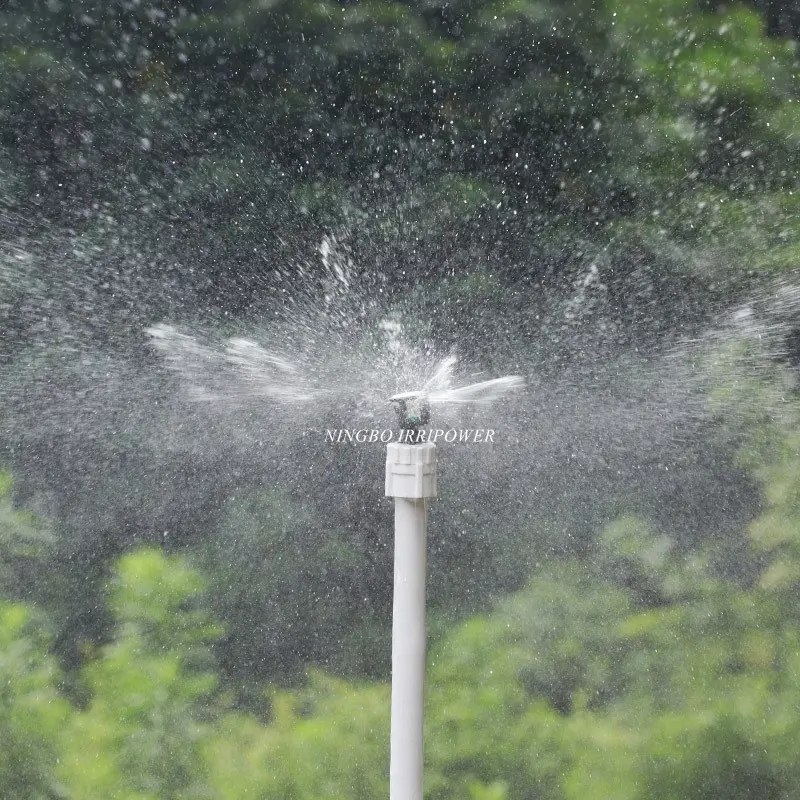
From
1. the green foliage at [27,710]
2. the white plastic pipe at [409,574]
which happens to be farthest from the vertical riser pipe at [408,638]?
the green foliage at [27,710]

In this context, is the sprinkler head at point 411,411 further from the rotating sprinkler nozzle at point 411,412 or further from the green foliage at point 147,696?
the green foliage at point 147,696

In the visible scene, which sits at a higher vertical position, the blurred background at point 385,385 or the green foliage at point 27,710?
the blurred background at point 385,385

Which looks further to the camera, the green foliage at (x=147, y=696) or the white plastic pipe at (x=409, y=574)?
the green foliage at (x=147, y=696)

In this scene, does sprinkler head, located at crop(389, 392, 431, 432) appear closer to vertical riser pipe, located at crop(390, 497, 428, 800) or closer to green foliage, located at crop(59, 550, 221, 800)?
vertical riser pipe, located at crop(390, 497, 428, 800)

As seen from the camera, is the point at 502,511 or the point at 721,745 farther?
the point at 502,511

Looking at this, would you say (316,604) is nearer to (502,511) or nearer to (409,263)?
(502,511)

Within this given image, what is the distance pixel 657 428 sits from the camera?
64.7 inches

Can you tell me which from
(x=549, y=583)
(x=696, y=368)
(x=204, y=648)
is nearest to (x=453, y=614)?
(x=549, y=583)

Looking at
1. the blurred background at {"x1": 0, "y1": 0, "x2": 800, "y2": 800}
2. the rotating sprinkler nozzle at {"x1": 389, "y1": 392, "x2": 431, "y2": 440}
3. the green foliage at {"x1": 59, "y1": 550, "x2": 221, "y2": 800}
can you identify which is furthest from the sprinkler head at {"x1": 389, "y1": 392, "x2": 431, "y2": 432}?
the green foliage at {"x1": 59, "y1": 550, "x2": 221, "y2": 800}

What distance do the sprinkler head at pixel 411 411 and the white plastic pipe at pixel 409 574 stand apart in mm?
33

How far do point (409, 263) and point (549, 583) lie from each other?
2.15ft

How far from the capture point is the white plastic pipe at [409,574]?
854 millimetres

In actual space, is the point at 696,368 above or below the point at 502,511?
above

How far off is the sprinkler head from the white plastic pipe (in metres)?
0.03
